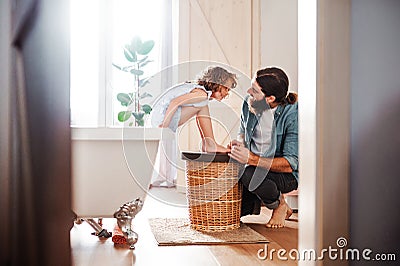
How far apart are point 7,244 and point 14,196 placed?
9 cm

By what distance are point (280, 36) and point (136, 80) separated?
5.52ft

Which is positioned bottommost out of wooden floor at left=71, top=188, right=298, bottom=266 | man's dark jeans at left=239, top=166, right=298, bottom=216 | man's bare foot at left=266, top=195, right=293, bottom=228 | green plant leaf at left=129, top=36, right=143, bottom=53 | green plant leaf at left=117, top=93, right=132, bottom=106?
wooden floor at left=71, top=188, right=298, bottom=266

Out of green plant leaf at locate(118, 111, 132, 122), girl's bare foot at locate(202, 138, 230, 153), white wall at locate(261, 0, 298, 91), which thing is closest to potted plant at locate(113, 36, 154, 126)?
green plant leaf at locate(118, 111, 132, 122)

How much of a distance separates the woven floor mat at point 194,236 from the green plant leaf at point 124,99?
2514 millimetres

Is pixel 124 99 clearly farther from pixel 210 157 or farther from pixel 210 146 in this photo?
pixel 210 157

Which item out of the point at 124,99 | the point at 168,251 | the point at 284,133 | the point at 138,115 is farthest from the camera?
the point at 124,99

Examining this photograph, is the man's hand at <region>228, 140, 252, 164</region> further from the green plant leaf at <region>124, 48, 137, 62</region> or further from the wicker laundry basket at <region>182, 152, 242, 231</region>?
the green plant leaf at <region>124, 48, 137, 62</region>

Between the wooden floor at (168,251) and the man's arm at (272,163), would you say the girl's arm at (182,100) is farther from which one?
the wooden floor at (168,251)

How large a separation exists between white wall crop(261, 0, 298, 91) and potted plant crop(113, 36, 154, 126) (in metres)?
1.26

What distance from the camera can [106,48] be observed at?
547cm

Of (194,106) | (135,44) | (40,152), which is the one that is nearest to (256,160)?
(194,106)

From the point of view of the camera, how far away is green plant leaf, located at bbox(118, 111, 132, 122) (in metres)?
5.44

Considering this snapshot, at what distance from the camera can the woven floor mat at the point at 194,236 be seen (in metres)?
2.61

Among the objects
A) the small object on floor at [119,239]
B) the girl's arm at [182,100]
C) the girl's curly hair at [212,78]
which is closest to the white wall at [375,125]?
the small object on floor at [119,239]
